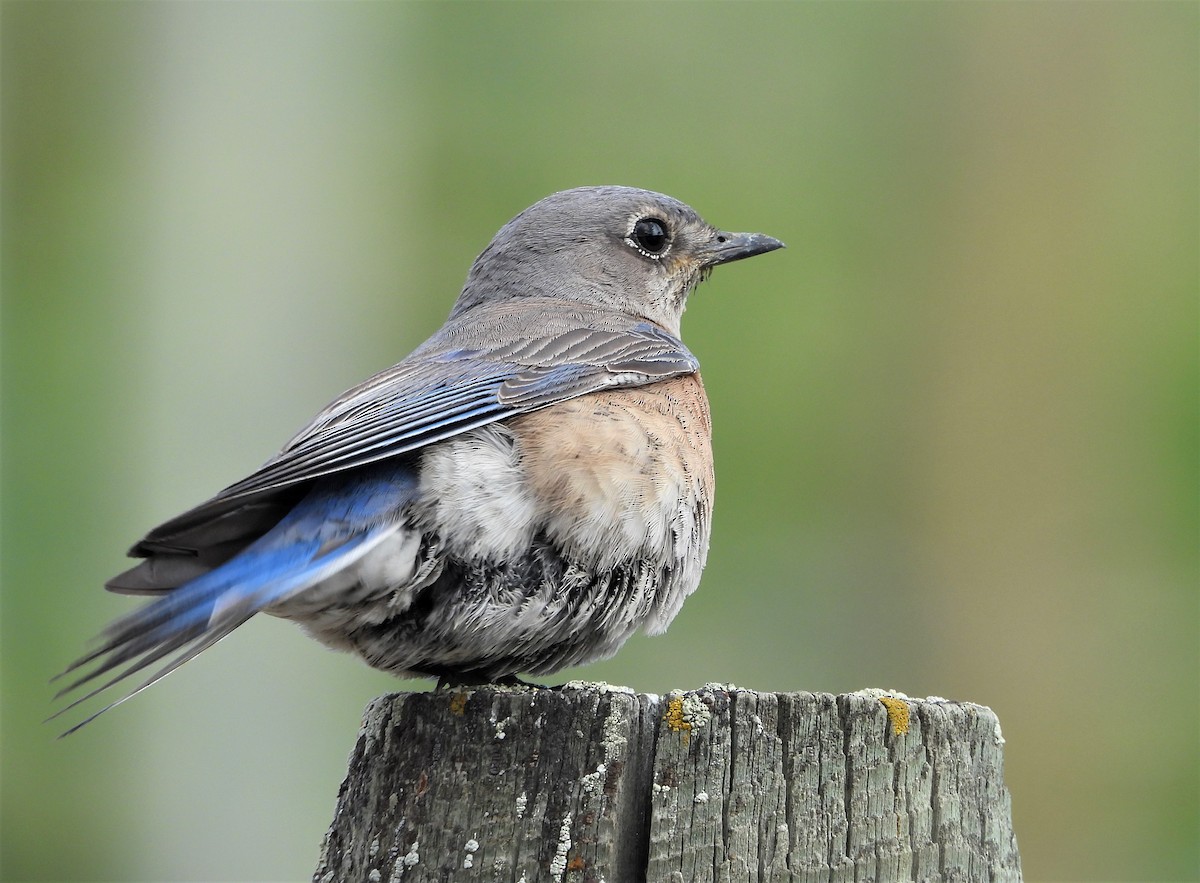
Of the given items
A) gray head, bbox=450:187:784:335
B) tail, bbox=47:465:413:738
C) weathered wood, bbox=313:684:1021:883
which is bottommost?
weathered wood, bbox=313:684:1021:883

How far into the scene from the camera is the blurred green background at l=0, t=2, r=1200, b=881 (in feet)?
22.3

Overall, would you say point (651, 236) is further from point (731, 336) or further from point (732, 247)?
point (731, 336)

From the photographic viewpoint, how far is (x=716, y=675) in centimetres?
679

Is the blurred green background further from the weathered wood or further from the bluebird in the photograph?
the weathered wood

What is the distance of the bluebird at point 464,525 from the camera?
10.2 feet

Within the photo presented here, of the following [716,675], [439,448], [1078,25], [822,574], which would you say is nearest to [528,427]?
[439,448]

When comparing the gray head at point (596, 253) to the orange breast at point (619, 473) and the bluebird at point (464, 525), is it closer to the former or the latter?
the bluebird at point (464, 525)

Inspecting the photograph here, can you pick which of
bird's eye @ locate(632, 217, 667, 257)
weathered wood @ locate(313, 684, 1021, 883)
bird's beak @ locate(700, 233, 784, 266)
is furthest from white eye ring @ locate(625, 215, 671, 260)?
weathered wood @ locate(313, 684, 1021, 883)

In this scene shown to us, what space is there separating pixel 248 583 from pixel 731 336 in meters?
4.65

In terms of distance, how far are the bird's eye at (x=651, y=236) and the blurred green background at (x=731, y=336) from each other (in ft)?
7.15

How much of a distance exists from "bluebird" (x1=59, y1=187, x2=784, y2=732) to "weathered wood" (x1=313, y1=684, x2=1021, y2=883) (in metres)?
0.58

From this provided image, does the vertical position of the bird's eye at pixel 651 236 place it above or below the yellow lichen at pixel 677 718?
above

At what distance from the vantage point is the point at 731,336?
24.0 ft

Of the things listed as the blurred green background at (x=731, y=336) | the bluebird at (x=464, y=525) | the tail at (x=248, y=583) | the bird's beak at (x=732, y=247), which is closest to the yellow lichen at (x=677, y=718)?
the bluebird at (x=464, y=525)
